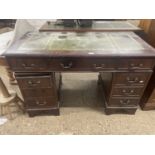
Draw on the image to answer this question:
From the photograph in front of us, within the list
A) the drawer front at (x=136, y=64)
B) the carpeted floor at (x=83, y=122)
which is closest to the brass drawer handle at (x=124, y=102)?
the carpeted floor at (x=83, y=122)

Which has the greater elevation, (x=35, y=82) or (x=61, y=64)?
(x=61, y=64)

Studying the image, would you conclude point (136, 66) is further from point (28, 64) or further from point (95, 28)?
point (28, 64)

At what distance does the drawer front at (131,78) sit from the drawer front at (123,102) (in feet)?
0.69

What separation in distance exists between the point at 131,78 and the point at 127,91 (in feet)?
0.52

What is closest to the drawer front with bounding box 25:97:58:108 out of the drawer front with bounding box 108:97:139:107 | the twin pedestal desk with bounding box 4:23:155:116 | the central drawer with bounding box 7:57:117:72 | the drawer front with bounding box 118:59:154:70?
the twin pedestal desk with bounding box 4:23:155:116

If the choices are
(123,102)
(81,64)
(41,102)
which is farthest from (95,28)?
(41,102)

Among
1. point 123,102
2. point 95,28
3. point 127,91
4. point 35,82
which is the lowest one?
point 123,102

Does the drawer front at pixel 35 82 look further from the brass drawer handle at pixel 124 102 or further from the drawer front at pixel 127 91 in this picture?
the brass drawer handle at pixel 124 102

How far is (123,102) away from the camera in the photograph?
1.47 meters
